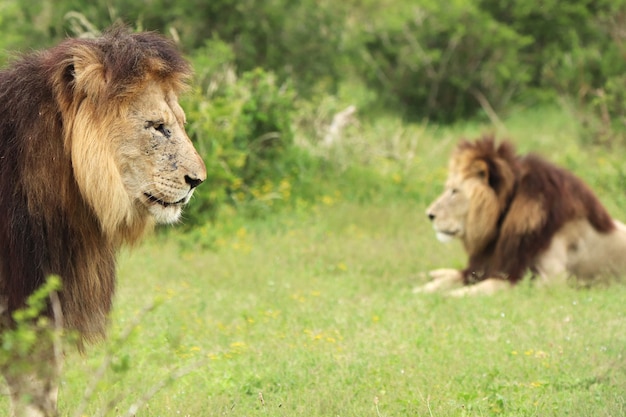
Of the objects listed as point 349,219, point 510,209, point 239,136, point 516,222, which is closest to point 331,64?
point 239,136

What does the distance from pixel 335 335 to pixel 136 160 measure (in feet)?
8.02

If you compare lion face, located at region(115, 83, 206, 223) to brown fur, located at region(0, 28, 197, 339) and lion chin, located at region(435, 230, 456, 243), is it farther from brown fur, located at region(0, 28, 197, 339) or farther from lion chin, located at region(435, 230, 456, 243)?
lion chin, located at region(435, 230, 456, 243)

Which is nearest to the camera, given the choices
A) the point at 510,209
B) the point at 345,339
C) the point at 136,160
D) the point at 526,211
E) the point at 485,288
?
the point at 136,160

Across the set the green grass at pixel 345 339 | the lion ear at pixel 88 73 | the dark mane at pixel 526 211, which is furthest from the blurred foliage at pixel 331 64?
the lion ear at pixel 88 73

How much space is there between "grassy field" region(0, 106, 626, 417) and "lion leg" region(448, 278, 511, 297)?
264 millimetres

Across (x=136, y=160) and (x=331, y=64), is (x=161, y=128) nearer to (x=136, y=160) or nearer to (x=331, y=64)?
(x=136, y=160)

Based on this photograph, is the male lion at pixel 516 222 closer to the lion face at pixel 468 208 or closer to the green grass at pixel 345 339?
the lion face at pixel 468 208

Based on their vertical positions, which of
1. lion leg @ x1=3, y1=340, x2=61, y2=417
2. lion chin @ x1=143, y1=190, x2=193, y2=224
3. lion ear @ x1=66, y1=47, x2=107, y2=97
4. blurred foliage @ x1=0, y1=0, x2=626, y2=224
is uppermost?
lion ear @ x1=66, y1=47, x2=107, y2=97

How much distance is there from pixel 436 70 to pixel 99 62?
12.0 meters

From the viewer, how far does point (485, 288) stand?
7.34 meters

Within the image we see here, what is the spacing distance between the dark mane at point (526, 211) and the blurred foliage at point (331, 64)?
2.56 m

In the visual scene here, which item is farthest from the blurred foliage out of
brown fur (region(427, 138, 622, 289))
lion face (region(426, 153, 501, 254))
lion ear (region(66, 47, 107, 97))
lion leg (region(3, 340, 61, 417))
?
lion leg (region(3, 340, 61, 417))

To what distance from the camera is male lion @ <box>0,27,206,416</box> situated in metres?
3.84

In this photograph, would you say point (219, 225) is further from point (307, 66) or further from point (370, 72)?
point (370, 72)
